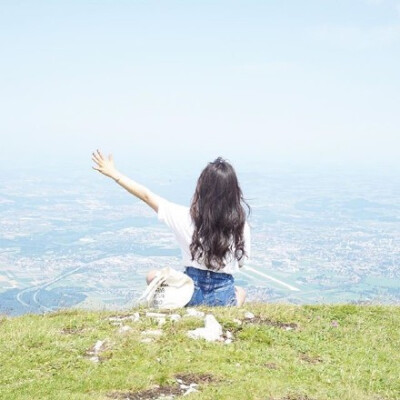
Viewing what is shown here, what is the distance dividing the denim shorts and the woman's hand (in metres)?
1.98

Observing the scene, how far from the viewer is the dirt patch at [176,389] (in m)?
6.66

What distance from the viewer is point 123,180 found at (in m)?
9.48

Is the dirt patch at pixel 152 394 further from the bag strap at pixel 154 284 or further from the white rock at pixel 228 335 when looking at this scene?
the bag strap at pixel 154 284

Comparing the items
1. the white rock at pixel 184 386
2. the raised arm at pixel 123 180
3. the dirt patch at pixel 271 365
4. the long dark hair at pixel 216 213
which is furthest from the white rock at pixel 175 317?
the white rock at pixel 184 386

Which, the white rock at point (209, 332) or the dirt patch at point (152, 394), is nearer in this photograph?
the dirt patch at point (152, 394)

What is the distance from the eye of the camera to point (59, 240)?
15675 cm

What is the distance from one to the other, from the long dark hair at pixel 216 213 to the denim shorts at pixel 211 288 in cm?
37

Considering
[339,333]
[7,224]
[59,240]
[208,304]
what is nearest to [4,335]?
[208,304]

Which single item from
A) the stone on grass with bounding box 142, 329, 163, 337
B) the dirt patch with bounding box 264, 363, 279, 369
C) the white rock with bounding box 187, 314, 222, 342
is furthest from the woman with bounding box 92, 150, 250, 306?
the dirt patch with bounding box 264, 363, 279, 369

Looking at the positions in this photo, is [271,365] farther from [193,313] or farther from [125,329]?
[125,329]

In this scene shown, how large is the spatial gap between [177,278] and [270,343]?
187 cm

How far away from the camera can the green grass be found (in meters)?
6.87

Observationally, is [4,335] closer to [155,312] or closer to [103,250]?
[155,312]

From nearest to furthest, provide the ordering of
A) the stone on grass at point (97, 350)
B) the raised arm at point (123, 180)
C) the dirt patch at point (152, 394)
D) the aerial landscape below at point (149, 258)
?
the dirt patch at point (152, 394) < the stone on grass at point (97, 350) < the raised arm at point (123, 180) < the aerial landscape below at point (149, 258)
